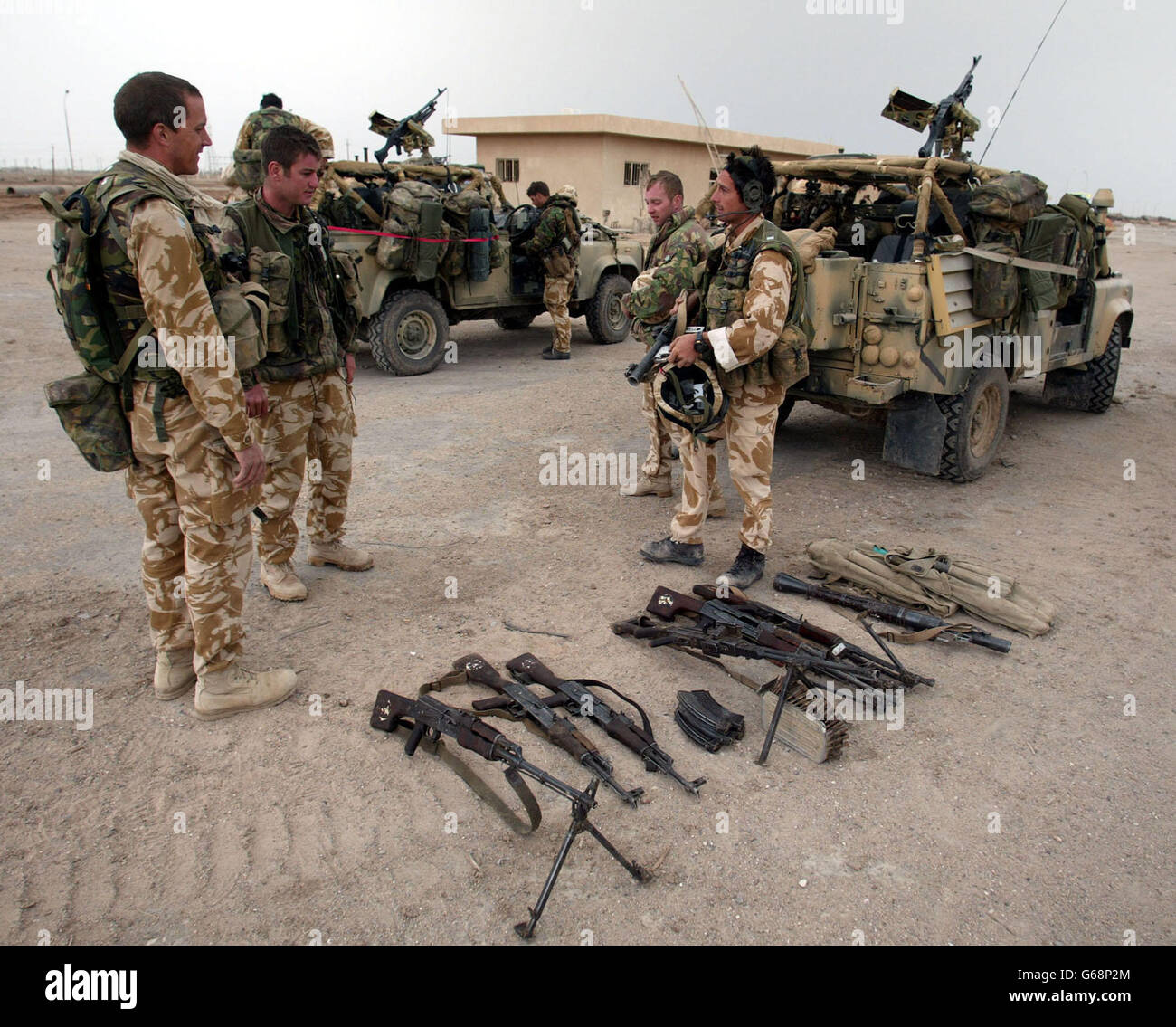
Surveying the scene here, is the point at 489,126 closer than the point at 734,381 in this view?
No

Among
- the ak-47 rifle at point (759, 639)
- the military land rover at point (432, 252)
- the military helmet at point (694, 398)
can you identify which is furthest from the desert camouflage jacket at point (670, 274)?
the military land rover at point (432, 252)

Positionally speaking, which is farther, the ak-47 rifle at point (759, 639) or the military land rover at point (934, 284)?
the military land rover at point (934, 284)

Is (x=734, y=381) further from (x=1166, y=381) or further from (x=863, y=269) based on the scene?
(x=1166, y=381)

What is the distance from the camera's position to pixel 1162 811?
2658mm

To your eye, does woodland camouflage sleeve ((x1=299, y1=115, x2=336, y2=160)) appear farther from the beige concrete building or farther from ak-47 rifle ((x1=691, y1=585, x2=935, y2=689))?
the beige concrete building

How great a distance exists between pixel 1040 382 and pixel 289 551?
25.6 feet

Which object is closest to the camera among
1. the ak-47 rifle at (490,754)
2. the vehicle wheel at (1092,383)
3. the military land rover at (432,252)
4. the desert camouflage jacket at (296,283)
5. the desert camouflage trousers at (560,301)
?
the ak-47 rifle at (490,754)

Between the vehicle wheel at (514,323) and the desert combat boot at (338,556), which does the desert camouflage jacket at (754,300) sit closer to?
the desert combat boot at (338,556)

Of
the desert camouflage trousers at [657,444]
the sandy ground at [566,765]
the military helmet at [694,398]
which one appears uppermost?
the military helmet at [694,398]

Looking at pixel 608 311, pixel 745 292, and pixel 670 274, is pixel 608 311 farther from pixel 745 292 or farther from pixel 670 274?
pixel 745 292

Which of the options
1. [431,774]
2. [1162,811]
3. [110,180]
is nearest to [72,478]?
[110,180]

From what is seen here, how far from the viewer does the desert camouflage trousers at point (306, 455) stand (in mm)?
3609

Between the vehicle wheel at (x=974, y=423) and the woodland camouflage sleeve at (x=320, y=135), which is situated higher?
the woodland camouflage sleeve at (x=320, y=135)

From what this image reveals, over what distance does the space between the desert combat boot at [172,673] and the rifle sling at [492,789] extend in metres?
0.89
